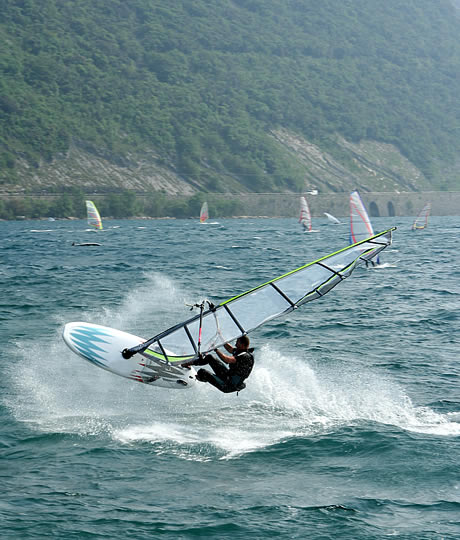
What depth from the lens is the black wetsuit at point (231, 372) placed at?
1214 centimetres

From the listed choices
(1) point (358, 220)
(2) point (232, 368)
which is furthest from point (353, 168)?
(2) point (232, 368)

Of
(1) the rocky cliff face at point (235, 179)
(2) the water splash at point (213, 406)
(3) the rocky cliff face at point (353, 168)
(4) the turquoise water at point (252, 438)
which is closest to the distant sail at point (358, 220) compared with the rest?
(4) the turquoise water at point (252, 438)

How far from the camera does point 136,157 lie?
153875mm

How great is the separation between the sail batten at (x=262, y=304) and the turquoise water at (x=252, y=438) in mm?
1196

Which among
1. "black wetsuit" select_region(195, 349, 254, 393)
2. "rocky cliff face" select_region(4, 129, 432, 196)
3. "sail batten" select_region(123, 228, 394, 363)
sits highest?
"rocky cliff face" select_region(4, 129, 432, 196)

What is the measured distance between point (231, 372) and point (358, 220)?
1175 inches

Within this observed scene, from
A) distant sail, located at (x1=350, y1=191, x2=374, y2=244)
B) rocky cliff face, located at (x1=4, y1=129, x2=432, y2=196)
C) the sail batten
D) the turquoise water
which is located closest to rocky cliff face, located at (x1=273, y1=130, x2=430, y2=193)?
rocky cliff face, located at (x1=4, y1=129, x2=432, y2=196)

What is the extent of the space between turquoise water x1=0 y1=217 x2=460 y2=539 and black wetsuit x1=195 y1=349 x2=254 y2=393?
2.42 ft

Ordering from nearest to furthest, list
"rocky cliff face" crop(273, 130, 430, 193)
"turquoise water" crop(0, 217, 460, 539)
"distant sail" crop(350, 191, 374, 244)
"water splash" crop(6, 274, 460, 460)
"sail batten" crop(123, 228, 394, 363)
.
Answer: "turquoise water" crop(0, 217, 460, 539) → "water splash" crop(6, 274, 460, 460) → "sail batten" crop(123, 228, 394, 363) → "distant sail" crop(350, 191, 374, 244) → "rocky cliff face" crop(273, 130, 430, 193)

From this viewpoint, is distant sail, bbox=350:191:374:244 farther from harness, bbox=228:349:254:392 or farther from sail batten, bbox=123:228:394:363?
harness, bbox=228:349:254:392

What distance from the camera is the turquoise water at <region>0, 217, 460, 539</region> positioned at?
934cm

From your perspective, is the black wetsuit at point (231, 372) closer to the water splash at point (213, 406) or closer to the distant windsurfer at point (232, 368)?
the distant windsurfer at point (232, 368)

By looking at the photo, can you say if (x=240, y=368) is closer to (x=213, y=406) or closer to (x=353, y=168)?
(x=213, y=406)

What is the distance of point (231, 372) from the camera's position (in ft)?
40.0
